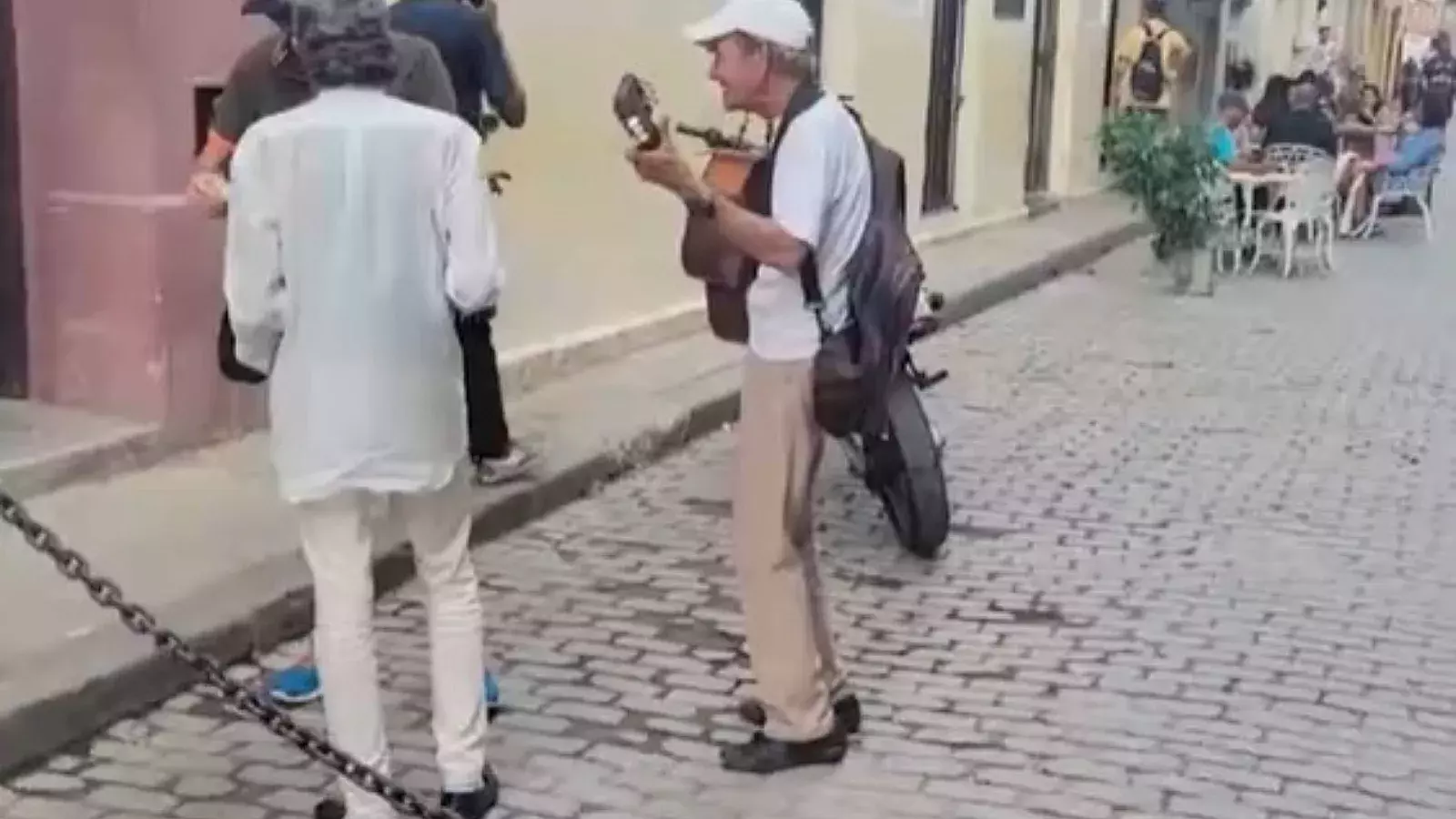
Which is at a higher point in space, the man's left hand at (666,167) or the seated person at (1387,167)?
the man's left hand at (666,167)

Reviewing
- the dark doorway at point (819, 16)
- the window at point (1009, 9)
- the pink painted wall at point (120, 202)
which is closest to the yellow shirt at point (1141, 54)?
the window at point (1009, 9)

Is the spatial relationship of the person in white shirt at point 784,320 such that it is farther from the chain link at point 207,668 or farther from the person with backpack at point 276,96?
the chain link at point 207,668

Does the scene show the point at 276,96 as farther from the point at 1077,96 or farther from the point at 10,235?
the point at 1077,96

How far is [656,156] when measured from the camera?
14.7ft

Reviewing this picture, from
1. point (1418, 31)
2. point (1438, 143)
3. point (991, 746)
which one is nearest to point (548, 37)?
point (991, 746)

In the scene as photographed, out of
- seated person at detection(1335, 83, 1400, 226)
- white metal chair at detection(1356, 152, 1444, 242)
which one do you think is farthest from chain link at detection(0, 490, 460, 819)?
white metal chair at detection(1356, 152, 1444, 242)

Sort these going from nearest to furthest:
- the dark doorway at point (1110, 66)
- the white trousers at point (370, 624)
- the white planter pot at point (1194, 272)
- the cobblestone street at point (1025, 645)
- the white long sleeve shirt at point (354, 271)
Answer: the white long sleeve shirt at point (354, 271), the white trousers at point (370, 624), the cobblestone street at point (1025, 645), the white planter pot at point (1194, 272), the dark doorway at point (1110, 66)

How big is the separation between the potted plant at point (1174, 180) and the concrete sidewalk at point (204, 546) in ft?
17.7

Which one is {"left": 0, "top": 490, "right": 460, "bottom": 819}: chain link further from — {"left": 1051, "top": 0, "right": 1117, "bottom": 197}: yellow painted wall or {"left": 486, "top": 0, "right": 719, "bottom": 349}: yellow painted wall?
{"left": 1051, "top": 0, "right": 1117, "bottom": 197}: yellow painted wall

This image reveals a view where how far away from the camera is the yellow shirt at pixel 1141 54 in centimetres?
2034

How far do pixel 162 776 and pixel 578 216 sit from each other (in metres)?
5.43

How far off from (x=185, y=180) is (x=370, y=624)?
346 cm

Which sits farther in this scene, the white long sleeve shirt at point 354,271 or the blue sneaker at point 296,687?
the blue sneaker at point 296,687

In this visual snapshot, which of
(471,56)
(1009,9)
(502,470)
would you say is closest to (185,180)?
(471,56)
